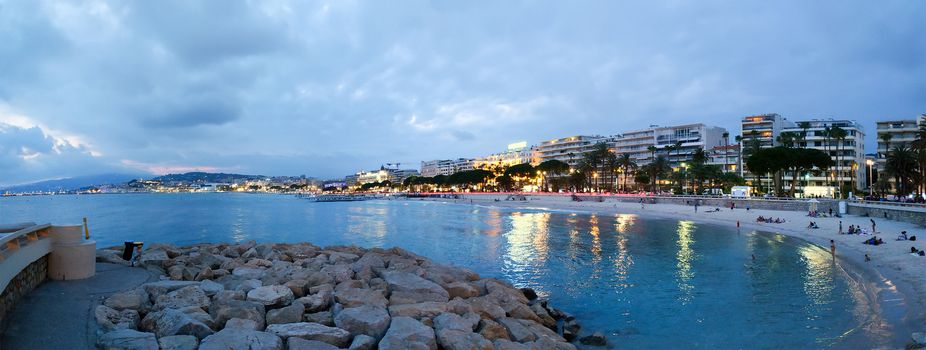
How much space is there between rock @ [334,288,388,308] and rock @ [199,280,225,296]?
3.17m

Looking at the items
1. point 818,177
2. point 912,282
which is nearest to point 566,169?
point 818,177

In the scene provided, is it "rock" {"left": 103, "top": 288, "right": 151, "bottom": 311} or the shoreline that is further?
the shoreline

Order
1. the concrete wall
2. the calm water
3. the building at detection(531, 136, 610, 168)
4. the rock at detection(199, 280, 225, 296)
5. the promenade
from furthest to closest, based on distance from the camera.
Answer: the building at detection(531, 136, 610, 168) < the calm water < the rock at detection(199, 280, 225, 296) < the concrete wall < the promenade

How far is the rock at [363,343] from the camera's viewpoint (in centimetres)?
960

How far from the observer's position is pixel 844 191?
74750 mm

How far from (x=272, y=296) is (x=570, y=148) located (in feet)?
511

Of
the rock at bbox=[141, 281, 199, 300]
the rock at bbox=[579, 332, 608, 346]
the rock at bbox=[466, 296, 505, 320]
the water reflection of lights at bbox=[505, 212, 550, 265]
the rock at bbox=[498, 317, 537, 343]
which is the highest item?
the rock at bbox=[141, 281, 199, 300]

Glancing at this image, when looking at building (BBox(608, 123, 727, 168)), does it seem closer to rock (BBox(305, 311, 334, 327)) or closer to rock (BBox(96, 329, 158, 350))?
rock (BBox(305, 311, 334, 327))

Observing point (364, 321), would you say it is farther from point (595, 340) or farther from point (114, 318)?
point (595, 340)

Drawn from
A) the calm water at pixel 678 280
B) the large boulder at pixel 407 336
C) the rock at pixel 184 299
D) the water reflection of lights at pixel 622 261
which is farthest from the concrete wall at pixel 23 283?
the water reflection of lights at pixel 622 261

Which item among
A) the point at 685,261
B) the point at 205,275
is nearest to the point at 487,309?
the point at 205,275

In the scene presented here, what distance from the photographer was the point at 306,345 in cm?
923

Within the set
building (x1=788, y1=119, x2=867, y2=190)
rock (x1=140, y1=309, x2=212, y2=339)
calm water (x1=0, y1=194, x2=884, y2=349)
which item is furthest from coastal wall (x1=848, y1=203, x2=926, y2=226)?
building (x1=788, y1=119, x2=867, y2=190)

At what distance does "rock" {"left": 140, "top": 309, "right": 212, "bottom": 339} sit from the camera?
9.37 m
